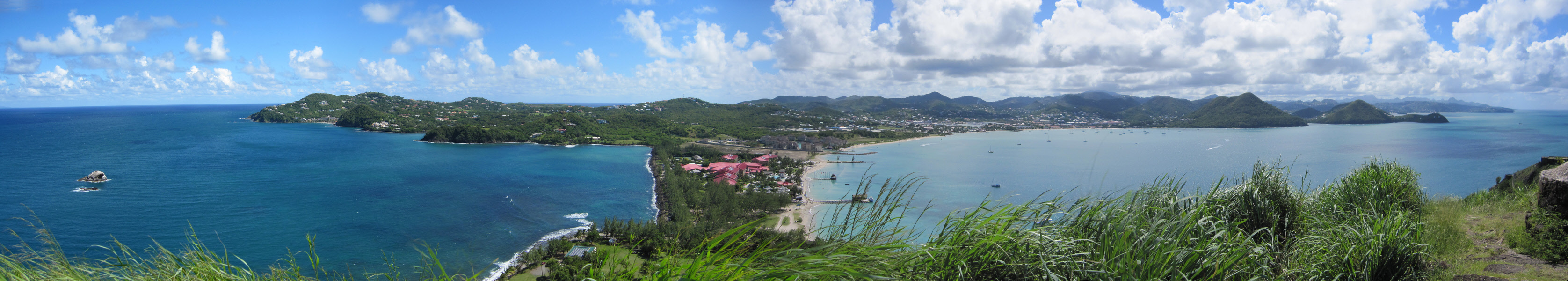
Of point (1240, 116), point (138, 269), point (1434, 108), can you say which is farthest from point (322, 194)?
point (1434, 108)

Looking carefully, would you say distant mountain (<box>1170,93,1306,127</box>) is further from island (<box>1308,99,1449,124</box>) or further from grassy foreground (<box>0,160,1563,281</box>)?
grassy foreground (<box>0,160,1563,281</box>)

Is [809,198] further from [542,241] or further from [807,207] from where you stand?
[542,241]

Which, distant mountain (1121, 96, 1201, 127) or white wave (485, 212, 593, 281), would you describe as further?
distant mountain (1121, 96, 1201, 127)

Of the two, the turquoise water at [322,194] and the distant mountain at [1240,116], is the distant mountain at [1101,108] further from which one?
the turquoise water at [322,194]

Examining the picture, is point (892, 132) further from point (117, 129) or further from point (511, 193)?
point (117, 129)

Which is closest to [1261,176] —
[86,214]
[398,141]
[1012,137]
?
[86,214]

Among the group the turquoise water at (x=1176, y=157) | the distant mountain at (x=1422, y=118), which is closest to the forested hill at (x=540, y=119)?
the turquoise water at (x=1176, y=157)

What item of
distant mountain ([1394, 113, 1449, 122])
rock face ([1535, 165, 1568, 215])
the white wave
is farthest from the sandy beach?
distant mountain ([1394, 113, 1449, 122])
